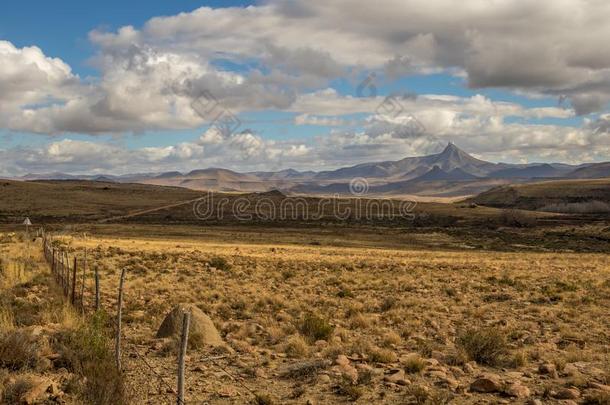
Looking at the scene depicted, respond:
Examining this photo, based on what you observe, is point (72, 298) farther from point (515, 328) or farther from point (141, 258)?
point (141, 258)

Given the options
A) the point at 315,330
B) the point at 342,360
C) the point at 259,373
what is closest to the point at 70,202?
the point at 315,330

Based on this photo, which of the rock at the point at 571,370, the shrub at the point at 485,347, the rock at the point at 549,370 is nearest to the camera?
the rock at the point at 571,370

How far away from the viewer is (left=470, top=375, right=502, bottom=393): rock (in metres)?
9.77

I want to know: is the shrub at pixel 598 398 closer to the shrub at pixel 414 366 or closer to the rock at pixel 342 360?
the shrub at pixel 414 366

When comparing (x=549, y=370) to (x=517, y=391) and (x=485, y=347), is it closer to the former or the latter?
(x=485, y=347)

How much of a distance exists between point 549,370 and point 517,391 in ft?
6.12

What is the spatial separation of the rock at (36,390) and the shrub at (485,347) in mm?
8487

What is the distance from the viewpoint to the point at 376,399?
9.51 metres

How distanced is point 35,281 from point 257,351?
12.9 m

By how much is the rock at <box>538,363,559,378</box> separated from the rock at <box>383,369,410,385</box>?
290cm

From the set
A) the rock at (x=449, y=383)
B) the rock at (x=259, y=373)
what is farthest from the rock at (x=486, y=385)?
the rock at (x=259, y=373)

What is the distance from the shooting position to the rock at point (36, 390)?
335 inches

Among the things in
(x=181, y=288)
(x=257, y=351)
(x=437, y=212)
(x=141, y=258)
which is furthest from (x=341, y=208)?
(x=257, y=351)

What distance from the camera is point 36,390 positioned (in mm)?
8711
